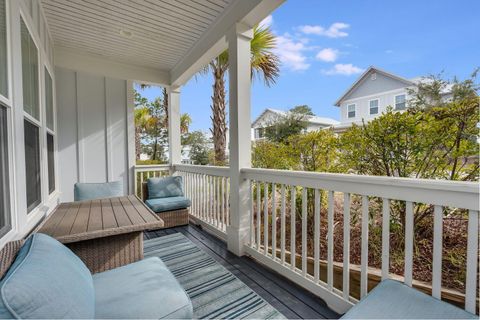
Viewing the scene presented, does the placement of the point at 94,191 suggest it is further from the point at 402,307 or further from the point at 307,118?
the point at 307,118

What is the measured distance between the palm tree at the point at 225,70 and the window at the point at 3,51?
3530 millimetres

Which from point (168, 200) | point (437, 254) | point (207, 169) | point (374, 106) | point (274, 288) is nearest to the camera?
point (437, 254)

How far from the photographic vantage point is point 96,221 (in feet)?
6.07

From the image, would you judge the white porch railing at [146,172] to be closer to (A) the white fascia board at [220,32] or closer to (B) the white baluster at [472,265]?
(A) the white fascia board at [220,32]

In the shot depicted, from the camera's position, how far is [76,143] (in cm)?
433

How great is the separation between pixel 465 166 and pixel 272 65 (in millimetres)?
4042

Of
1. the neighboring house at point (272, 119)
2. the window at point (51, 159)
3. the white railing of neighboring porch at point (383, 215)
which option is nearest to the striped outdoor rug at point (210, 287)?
the white railing of neighboring porch at point (383, 215)

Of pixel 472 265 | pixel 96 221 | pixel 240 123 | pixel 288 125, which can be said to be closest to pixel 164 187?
pixel 240 123

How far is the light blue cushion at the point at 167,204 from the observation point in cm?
368

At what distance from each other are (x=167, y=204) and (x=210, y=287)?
75.8 inches

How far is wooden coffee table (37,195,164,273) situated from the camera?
1606 mm

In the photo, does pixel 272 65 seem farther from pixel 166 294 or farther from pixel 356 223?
pixel 166 294

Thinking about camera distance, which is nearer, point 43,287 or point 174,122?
point 43,287

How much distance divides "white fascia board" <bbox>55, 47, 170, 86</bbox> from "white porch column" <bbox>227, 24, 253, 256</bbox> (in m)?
2.57
